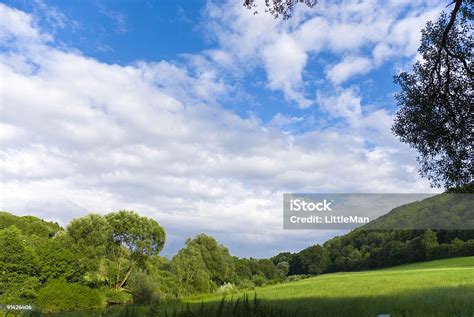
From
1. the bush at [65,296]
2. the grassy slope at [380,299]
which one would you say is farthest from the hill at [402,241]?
the grassy slope at [380,299]

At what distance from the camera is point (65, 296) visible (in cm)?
5591

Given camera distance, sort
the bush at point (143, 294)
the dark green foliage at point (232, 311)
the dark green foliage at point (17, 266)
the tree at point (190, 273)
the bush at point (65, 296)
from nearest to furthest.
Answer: the dark green foliage at point (232, 311) → the bush at point (143, 294) → the bush at point (65, 296) → the dark green foliage at point (17, 266) → the tree at point (190, 273)

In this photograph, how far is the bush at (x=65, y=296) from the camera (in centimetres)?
5447

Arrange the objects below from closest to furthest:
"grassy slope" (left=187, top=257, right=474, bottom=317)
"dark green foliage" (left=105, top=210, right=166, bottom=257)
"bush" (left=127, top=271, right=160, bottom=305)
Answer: "bush" (left=127, top=271, right=160, bottom=305)
"grassy slope" (left=187, top=257, right=474, bottom=317)
"dark green foliage" (left=105, top=210, right=166, bottom=257)

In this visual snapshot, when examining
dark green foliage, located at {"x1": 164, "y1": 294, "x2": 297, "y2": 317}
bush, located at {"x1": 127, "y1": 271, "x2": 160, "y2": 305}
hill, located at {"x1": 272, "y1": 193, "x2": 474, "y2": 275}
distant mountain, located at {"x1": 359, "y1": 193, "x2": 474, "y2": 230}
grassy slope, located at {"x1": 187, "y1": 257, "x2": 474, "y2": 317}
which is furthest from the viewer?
hill, located at {"x1": 272, "y1": 193, "x2": 474, "y2": 275}

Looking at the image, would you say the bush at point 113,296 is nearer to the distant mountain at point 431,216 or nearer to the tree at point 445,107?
the tree at point 445,107

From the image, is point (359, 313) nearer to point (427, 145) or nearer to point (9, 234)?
point (427, 145)

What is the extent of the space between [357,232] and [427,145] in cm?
10664

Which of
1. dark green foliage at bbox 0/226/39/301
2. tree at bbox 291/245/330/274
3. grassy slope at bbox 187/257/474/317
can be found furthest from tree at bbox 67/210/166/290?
tree at bbox 291/245/330/274

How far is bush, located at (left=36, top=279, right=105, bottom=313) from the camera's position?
5447cm

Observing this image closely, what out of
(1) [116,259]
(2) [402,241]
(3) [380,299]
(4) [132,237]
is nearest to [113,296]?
(1) [116,259]

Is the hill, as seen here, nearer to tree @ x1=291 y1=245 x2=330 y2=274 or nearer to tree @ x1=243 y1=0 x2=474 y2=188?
tree @ x1=291 y1=245 x2=330 y2=274

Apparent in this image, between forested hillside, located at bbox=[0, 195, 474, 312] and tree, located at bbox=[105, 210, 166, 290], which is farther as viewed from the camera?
tree, located at bbox=[105, 210, 166, 290]

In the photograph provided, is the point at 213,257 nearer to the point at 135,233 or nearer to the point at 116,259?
the point at 135,233
